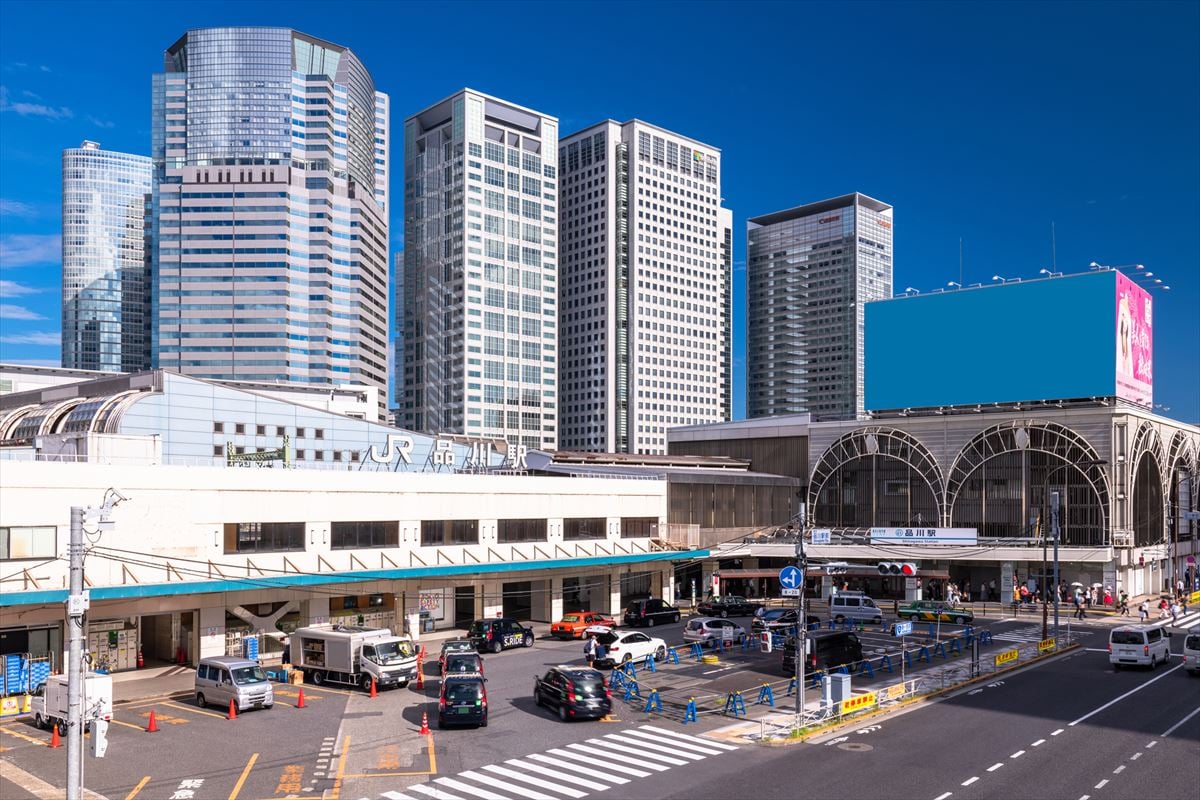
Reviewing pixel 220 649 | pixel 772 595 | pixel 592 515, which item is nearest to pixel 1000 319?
pixel 772 595

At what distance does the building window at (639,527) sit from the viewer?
246 ft

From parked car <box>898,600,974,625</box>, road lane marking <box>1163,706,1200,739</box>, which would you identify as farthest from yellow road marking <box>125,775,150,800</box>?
parked car <box>898,600,974,625</box>

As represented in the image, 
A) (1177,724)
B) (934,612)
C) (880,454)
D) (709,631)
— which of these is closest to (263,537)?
(709,631)

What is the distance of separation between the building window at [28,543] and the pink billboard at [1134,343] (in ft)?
264

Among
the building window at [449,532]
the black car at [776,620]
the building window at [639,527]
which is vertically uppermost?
the building window at [449,532]

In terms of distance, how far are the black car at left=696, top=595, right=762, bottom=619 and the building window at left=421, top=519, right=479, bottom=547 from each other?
19284 mm

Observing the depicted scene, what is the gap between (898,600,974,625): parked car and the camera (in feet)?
213

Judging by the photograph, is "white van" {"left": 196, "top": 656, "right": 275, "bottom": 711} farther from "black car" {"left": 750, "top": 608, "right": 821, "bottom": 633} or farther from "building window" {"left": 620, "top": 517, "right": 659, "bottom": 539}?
"building window" {"left": 620, "top": 517, "right": 659, "bottom": 539}

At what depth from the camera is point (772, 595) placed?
84.8 m

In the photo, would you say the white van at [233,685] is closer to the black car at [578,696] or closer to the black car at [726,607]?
the black car at [578,696]

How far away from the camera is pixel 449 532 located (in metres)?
60.5

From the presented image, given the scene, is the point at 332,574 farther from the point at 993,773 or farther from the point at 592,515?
the point at 993,773

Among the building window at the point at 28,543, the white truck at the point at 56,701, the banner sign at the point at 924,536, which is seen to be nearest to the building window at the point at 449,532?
the building window at the point at 28,543

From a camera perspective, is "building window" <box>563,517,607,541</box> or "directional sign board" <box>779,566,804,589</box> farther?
"building window" <box>563,517,607,541</box>
